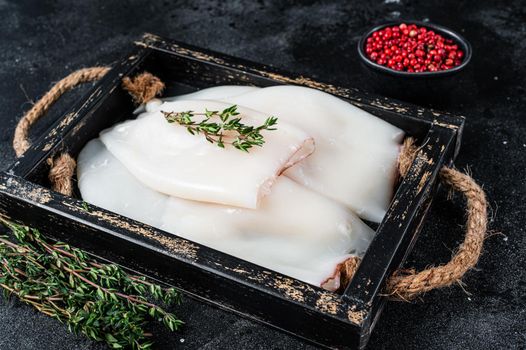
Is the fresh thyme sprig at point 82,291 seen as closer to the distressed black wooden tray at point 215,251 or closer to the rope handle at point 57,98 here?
the distressed black wooden tray at point 215,251

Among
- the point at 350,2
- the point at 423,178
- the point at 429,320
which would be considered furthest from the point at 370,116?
the point at 350,2

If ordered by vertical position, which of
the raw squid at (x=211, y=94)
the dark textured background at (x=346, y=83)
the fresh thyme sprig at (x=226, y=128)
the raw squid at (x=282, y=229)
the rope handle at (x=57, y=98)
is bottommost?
the dark textured background at (x=346, y=83)

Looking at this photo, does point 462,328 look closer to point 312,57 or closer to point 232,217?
point 232,217

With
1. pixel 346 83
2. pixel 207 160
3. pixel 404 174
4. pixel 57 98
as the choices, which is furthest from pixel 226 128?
pixel 346 83

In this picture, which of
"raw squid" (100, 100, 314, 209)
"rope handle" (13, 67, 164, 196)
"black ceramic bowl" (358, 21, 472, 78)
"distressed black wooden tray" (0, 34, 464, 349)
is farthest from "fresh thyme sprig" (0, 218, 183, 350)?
"black ceramic bowl" (358, 21, 472, 78)

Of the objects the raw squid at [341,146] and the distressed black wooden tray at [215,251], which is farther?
the raw squid at [341,146]

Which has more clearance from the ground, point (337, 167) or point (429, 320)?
point (337, 167)

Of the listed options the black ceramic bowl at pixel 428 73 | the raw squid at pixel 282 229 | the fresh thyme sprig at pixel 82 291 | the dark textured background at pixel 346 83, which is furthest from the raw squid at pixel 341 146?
the fresh thyme sprig at pixel 82 291
